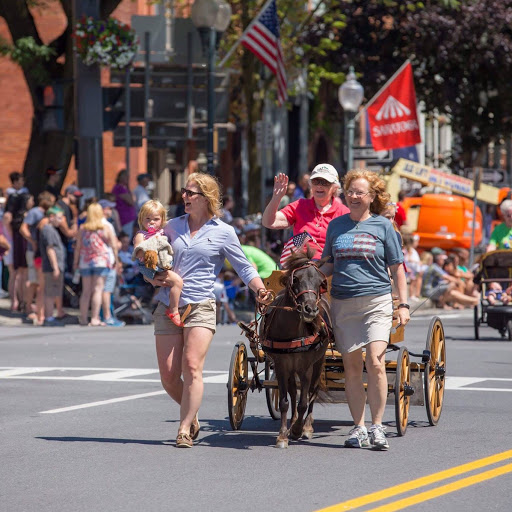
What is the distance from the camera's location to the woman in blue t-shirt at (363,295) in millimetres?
9695

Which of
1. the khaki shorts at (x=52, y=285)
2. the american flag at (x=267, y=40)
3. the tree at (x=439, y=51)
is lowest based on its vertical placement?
the khaki shorts at (x=52, y=285)

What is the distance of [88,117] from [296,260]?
13.7 meters

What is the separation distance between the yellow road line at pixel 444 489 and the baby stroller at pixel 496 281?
10.0 m

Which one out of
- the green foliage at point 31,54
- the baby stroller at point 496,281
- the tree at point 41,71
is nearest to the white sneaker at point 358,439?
the baby stroller at point 496,281

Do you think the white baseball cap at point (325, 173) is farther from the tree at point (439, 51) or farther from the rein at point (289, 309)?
the tree at point (439, 51)

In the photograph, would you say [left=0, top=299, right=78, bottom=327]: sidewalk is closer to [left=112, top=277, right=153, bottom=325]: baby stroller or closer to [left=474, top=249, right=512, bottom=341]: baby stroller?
[left=112, top=277, right=153, bottom=325]: baby stroller

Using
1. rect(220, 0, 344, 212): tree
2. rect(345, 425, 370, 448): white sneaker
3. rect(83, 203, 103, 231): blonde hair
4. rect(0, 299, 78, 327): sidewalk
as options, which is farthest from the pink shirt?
rect(220, 0, 344, 212): tree

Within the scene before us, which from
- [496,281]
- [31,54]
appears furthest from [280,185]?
[31,54]

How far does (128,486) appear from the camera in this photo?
8258 mm

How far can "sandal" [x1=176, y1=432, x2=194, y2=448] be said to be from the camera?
9758mm

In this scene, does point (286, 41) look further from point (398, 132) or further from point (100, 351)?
point (100, 351)

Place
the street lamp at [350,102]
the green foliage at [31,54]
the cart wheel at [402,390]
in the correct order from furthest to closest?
the street lamp at [350,102] → the green foliage at [31,54] → the cart wheel at [402,390]

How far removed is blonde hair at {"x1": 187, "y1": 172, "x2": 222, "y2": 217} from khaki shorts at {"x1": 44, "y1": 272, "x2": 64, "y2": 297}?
10.9 meters

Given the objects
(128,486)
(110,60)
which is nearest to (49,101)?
(110,60)
